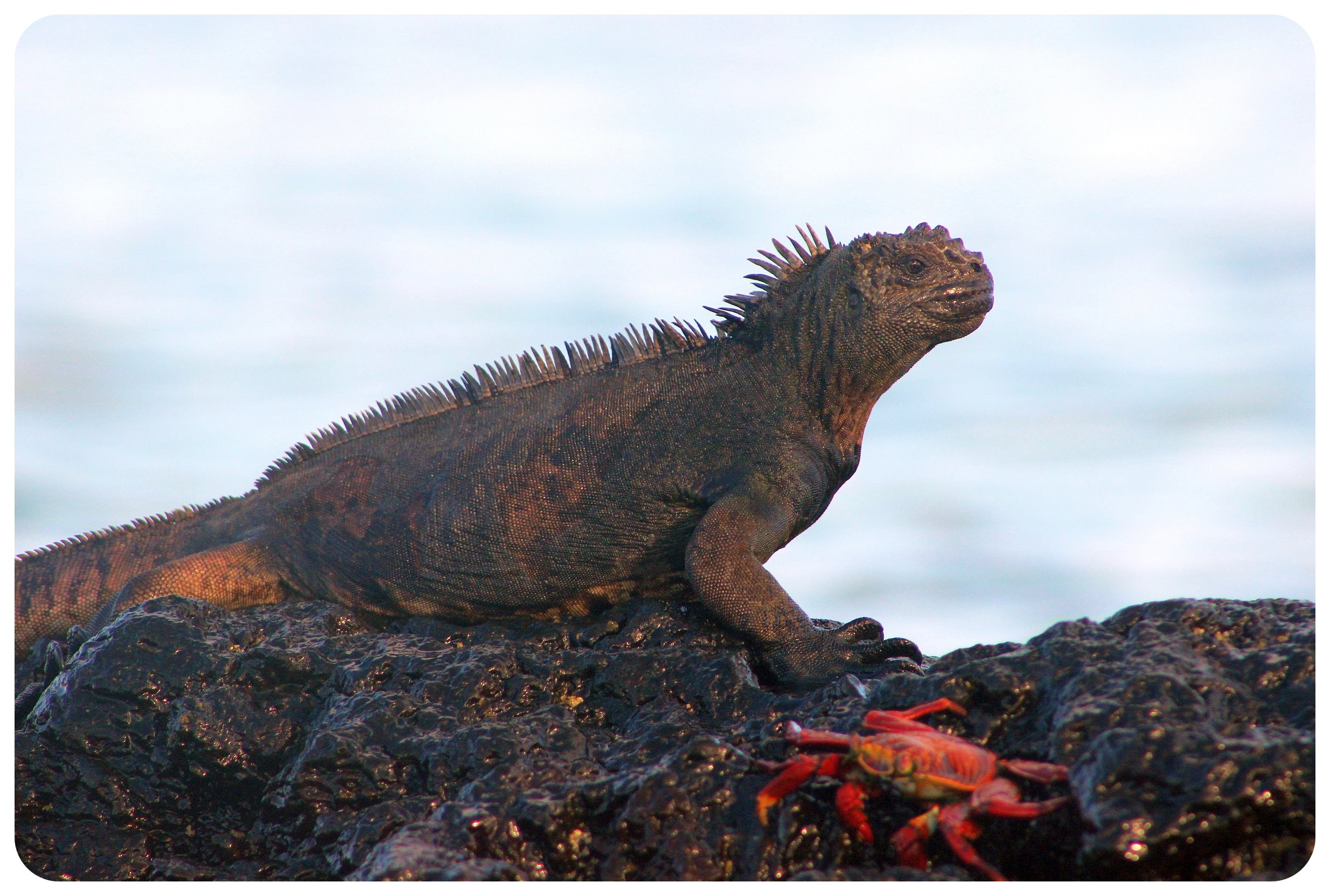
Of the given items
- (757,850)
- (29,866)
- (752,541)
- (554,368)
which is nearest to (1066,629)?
(757,850)

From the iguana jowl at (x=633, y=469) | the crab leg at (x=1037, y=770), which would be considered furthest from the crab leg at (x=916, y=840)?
the iguana jowl at (x=633, y=469)

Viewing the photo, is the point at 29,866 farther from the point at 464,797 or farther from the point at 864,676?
the point at 864,676

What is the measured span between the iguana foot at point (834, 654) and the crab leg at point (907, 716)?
1.05 meters

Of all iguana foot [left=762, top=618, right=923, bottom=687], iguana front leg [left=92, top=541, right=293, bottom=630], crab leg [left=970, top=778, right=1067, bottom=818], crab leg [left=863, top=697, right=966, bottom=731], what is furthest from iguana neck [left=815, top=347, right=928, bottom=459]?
iguana front leg [left=92, top=541, right=293, bottom=630]

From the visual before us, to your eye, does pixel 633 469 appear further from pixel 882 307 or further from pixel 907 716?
pixel 907 716

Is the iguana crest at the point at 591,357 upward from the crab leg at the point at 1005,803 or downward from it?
upward

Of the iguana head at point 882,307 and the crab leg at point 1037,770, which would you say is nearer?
the crab leg at point 1037,770

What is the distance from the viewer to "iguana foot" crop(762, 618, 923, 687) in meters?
4.59

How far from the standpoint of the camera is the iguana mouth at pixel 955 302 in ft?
17.2

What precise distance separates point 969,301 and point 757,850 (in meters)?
3.00

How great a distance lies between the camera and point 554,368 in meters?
5.88

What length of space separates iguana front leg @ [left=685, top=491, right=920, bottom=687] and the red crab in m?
1.38

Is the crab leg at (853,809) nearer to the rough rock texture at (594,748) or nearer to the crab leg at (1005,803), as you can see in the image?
the rough rock texture at (594,748)

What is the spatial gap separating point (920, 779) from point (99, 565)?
5334 millimetres
